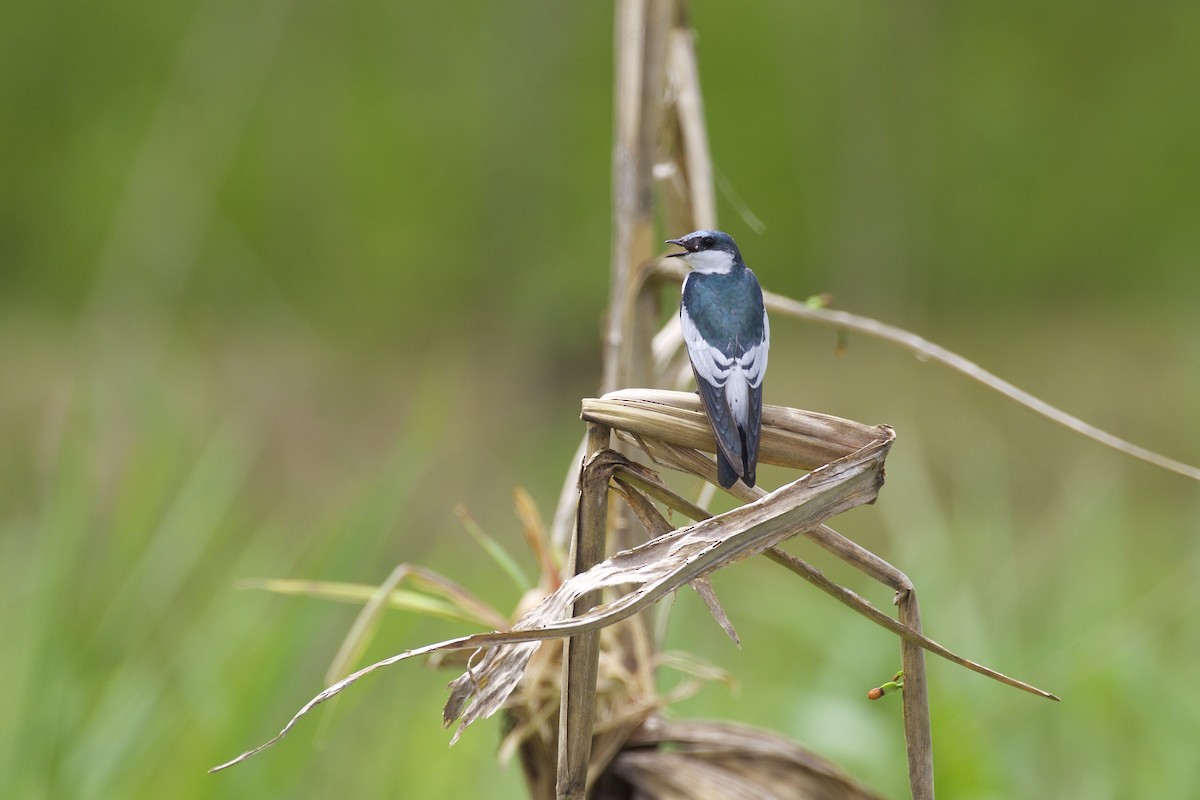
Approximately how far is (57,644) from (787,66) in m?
4.12

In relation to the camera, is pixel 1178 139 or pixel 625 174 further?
pixel 1178 139

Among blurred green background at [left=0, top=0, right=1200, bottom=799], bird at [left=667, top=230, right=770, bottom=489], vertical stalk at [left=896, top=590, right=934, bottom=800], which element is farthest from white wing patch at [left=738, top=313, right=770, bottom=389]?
blurred green background at [left=0, top=0, right=1200, bottom=799]

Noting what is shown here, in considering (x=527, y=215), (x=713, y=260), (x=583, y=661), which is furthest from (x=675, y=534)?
(x=527, y=215)

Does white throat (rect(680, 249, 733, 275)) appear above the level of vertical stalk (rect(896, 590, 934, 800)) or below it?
above

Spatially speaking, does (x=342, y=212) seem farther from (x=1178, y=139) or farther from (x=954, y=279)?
(x=1178, y=139)

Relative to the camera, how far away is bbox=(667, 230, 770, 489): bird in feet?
0.93

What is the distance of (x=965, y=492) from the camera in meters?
1.44

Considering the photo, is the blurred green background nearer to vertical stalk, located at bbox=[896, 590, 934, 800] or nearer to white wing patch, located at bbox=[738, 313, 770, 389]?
white wing patch, located at bbox=[738, 313, 770, 389]

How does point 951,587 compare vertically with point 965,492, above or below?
above

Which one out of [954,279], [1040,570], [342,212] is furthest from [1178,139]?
[1040,570]

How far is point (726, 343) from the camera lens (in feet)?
1.24

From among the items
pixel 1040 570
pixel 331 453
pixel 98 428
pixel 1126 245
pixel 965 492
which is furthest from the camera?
pixel 1126 245

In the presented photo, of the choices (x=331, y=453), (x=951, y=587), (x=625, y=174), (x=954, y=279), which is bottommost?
(x=331, y=453)

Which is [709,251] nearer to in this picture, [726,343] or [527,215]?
[726,343]
